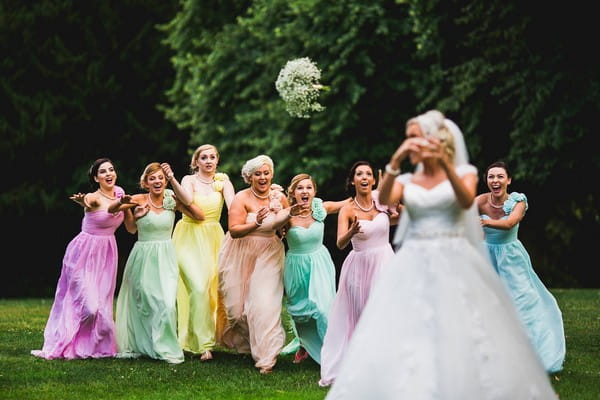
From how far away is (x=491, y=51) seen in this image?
24.8m

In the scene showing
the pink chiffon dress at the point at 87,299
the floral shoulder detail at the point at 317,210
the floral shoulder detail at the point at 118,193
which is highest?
the floral shoulder detail at the point at 118,193

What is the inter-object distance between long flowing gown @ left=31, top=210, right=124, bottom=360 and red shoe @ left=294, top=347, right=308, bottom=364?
7.44 ft

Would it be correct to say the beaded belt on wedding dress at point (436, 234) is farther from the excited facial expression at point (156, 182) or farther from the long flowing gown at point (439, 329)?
the excited facial expression at point (156, 182)

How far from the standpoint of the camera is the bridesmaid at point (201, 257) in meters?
13.8

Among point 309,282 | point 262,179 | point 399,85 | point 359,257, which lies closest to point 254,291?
point 309,282

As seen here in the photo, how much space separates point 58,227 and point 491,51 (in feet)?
46.4

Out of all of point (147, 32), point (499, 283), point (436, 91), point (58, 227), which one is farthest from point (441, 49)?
point (499, 283)

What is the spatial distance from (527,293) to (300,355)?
8.90ft

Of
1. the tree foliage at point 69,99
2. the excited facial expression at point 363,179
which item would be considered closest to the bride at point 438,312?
the excited facial expression at point 363,179

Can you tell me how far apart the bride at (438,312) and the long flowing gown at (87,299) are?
597 cm

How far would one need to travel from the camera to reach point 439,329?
827 centimetres

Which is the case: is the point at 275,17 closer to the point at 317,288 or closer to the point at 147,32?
the point at 147,32

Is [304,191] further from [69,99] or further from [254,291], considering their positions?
[69,99]

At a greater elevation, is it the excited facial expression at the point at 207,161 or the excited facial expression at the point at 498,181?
the excited facial expression at the point at 207,161
